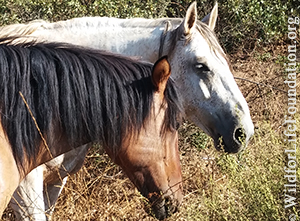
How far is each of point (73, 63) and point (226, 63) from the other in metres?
1.58

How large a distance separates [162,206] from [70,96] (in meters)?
0.90

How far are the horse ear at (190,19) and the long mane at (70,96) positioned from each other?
1.18 meters

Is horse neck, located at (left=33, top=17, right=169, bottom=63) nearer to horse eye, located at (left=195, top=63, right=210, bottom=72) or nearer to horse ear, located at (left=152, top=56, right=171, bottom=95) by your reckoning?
horse eye, located at (left=195, top=63, right=210, bottom=72)

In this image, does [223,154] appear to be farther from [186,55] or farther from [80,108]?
[80,108]

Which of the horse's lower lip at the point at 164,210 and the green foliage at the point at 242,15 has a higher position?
the horse's lower lip at the point at 164,210

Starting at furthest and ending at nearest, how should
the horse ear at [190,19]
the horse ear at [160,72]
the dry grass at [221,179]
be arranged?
the horse ear at [190,19] < the dry grass at [221,179] < the horse ear at [160,72]

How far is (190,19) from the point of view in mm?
3893

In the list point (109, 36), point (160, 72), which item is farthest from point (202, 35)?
point (160, 72)

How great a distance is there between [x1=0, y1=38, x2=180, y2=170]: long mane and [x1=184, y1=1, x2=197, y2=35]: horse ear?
1.18m

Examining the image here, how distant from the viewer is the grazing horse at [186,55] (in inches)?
148

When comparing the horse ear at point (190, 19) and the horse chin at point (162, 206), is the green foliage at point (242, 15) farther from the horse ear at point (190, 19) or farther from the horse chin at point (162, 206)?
the horse chin at point (162, 206)

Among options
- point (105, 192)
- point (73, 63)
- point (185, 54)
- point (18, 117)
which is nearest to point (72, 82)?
point (73, 63)

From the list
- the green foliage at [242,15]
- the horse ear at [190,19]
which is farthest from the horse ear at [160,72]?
the green foliage at [242,15]

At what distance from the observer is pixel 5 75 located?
2535 millimetres
